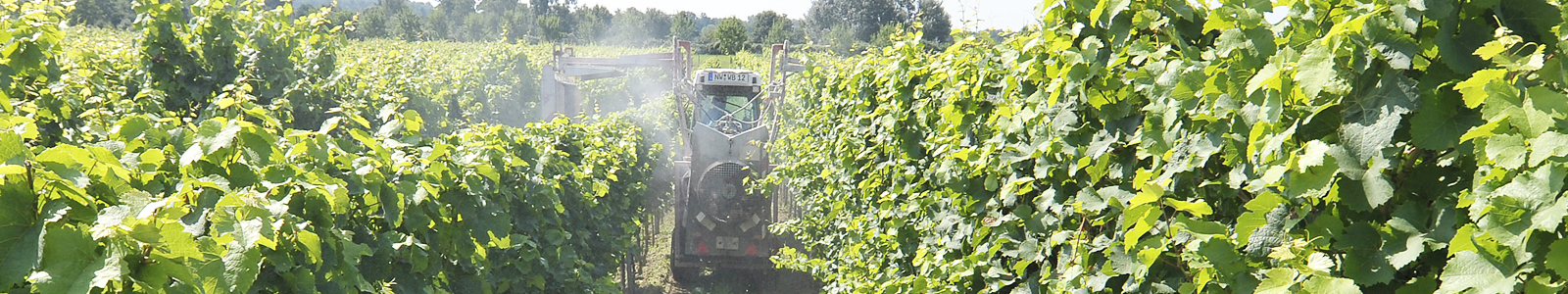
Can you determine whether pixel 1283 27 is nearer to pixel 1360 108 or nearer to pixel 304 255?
pixel 1360 108

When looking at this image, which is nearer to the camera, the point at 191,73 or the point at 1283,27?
the point at 1283,27

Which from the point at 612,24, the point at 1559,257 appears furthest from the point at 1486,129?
the point at 612,24

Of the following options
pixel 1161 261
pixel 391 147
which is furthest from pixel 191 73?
pixel 1161 261

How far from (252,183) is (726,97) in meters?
9.67

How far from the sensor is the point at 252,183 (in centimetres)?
276

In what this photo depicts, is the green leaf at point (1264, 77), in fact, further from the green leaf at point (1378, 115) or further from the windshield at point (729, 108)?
the windshield at point (729, 108)

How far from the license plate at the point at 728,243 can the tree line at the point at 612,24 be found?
946 inches

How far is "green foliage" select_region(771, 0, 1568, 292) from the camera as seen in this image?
1514 mm

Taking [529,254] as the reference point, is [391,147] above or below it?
above

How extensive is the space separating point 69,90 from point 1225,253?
5.02 m

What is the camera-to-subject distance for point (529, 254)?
204 inches

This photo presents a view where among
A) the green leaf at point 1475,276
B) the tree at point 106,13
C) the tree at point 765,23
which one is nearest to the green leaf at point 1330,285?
the green leaf at point 1475,276

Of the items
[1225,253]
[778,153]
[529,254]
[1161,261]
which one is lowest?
[778,153]

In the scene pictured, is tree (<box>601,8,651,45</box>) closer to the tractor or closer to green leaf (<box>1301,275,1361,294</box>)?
the tractor
